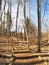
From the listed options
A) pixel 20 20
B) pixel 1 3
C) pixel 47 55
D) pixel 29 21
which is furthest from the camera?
pixel 29 21

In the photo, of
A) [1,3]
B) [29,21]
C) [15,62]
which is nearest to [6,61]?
[15,62]

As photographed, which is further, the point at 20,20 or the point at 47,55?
the point at 20,20

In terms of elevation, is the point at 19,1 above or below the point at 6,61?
above

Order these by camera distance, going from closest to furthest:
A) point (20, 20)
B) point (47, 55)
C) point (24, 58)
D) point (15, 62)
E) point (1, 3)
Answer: point (15, 62)
point (24, 58)
point (47, 55)
point (1, 3)
point (20, 20)

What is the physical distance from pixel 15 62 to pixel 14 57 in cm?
43

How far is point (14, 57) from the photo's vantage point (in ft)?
23.7

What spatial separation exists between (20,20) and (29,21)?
320 cm

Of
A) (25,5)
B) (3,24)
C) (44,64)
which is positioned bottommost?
(44,64)

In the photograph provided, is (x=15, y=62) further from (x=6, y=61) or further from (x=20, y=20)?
(x=20, y=20)

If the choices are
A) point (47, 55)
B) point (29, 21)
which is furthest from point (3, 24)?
point (47, 55)

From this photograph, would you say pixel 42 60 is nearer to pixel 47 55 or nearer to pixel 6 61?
pixel 47 55

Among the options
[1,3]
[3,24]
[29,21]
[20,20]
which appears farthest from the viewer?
[3,24]

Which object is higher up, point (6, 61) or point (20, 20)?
point (20, 20)

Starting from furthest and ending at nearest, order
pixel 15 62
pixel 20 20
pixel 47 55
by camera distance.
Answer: pixel 20 20 → pixel 47 55 → pixel 15 62
